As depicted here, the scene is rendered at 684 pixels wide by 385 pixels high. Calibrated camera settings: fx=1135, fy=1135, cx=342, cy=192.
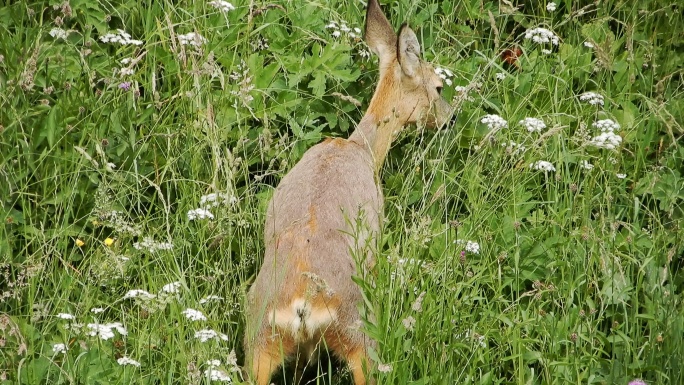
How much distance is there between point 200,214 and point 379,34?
5.78 feet

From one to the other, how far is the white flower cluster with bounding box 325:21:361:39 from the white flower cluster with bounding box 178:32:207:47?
73 centimetres

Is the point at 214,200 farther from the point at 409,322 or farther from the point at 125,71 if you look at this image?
the point at 409,322

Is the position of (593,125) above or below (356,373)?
above

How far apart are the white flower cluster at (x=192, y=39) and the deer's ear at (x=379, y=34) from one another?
91 cm

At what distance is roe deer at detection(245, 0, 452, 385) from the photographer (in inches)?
162

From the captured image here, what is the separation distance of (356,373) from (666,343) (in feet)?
3.67

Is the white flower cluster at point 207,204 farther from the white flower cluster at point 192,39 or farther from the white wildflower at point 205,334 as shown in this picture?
the white flower cluster at point 192,39

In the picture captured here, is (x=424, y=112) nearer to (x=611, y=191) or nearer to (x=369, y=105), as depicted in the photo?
(x=369, y=105)

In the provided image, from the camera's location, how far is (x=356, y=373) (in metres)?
4.21

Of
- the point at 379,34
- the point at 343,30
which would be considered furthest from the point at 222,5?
the point at 379,34

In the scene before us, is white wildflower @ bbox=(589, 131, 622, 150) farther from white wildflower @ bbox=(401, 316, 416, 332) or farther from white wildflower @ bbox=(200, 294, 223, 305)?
white wildflower @ bbox=(200, 294, 223, 305)

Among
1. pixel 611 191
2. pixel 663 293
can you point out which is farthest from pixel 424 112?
pixel 663 293

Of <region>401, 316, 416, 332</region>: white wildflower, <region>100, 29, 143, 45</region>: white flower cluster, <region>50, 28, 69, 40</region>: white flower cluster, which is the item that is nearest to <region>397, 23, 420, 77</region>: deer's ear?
<region>100, 29, 143, 45</region>: white flower cluster

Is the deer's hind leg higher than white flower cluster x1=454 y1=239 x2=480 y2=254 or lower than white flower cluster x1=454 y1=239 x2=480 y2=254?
lower
